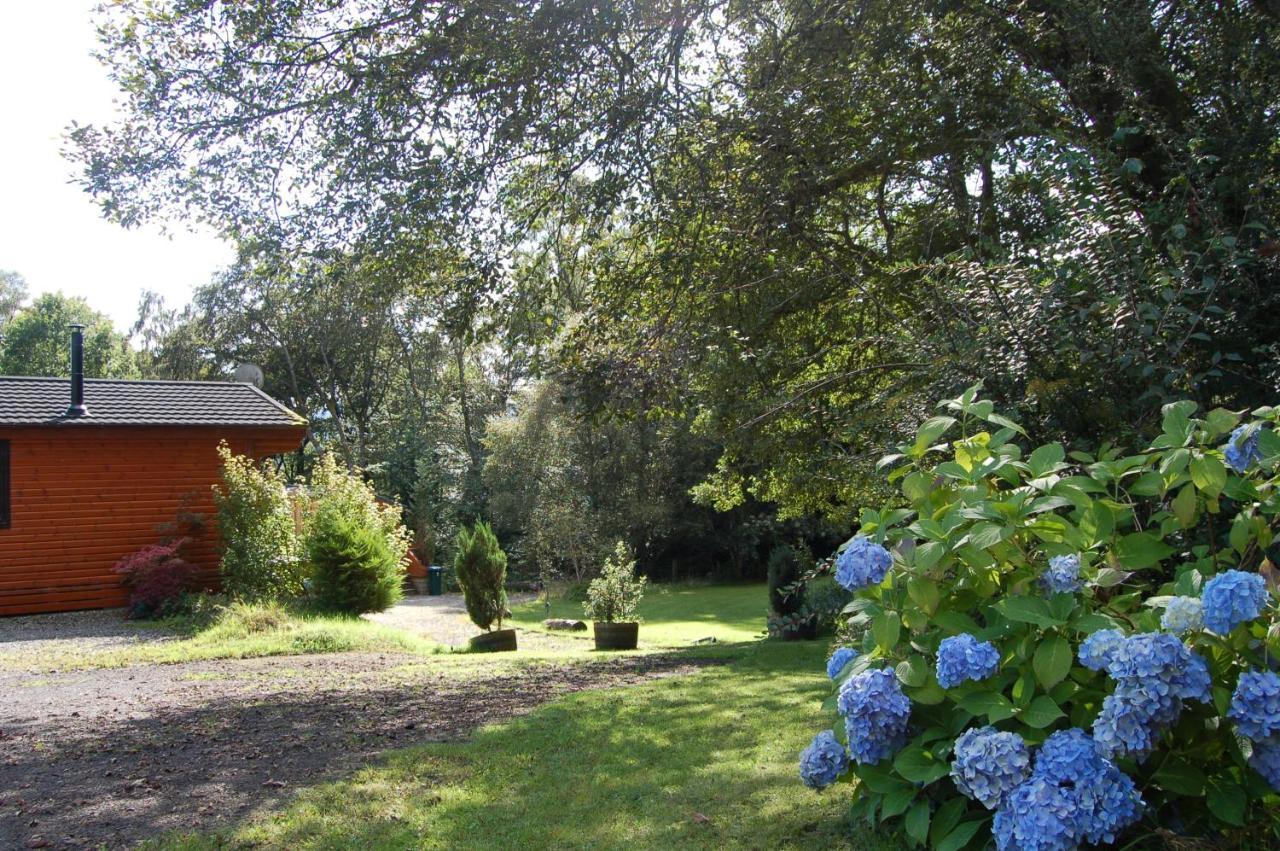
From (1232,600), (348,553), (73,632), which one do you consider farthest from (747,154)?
(73,632)

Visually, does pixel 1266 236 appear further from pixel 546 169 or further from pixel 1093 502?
pixel 546 169

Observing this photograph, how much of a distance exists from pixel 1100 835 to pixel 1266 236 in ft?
9.97

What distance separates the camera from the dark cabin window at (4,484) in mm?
15008

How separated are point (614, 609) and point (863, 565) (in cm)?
1080

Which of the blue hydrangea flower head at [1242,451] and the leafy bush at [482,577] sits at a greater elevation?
A: the blue hydrangea flower head at [1242,451]

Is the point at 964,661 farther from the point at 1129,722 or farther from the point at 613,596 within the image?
the point at 613,596

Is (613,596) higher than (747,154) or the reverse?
the reverse

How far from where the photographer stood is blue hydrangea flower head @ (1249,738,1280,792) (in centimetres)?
245

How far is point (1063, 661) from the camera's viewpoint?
262 centimetres

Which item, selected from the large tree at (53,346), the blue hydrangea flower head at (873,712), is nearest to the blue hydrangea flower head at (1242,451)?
the blue hydrangea flower head at (873,712)

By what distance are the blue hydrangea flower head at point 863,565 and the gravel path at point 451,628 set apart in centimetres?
1069

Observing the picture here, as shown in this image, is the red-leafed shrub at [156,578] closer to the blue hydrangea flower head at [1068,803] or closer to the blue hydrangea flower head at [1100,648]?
the blue hydrangea flower head at [1068,803]

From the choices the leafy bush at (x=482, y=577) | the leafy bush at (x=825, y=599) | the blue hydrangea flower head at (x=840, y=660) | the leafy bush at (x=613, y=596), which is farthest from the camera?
the leafy bush at (x=613, y=596)

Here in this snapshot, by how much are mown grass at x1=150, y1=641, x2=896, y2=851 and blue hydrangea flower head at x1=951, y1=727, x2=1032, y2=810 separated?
741mm
